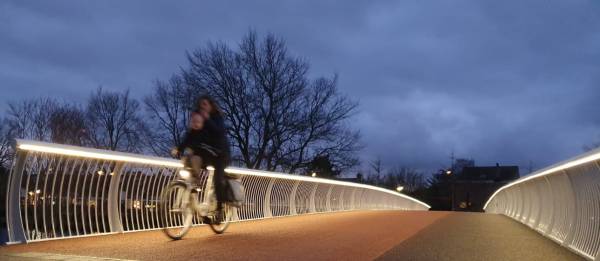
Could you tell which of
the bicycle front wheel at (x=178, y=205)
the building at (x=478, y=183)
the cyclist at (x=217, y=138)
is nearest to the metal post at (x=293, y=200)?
the cyclist at (x=217, y=138)

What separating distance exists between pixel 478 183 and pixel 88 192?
10501cm

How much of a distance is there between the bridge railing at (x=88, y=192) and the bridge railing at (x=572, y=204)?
17.4 ft

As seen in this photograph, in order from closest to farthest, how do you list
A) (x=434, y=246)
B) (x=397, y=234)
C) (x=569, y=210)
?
1. (x=434, y=246)
2. (x=569, y=210)
3. (x=397, y=234)

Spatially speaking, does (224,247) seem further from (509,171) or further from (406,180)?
(509,171)

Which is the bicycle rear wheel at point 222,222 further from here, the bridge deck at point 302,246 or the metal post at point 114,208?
the metal post at point 114,208

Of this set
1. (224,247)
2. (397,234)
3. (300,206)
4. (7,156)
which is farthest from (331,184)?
(7,156)

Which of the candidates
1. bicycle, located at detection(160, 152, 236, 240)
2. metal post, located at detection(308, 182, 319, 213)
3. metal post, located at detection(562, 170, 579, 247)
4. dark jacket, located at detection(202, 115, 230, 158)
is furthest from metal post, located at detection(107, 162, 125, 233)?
metal post, located at detection(308, 182, 319, 213)

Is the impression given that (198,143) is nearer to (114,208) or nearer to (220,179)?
(220,179)

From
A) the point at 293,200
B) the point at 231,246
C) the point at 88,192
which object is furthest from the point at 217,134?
the point at 293,200

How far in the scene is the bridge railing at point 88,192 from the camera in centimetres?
694

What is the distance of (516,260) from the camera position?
696 centimetres

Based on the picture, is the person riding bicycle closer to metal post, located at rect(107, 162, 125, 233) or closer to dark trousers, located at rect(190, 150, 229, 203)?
dark trousers, located at rect(190, 150, 229, 203)

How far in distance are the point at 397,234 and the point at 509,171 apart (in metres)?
113

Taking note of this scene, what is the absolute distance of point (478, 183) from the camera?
108 m
